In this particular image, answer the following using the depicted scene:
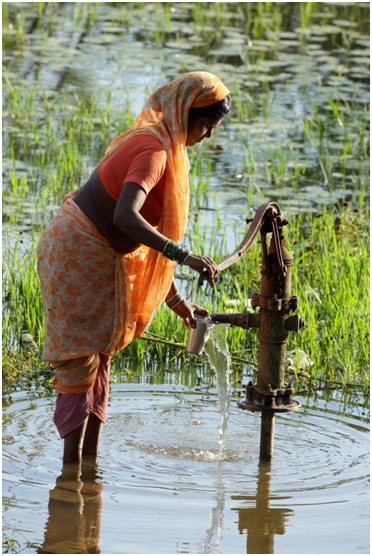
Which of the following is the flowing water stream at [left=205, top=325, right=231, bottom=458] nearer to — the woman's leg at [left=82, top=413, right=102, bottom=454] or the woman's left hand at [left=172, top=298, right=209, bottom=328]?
the woman's left hand at [left=172, top=298, right=209, bottom=328]

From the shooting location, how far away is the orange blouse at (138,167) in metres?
2.51

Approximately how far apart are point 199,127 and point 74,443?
1188 mm

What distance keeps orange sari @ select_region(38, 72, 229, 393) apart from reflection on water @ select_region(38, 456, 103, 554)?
1.04 ft

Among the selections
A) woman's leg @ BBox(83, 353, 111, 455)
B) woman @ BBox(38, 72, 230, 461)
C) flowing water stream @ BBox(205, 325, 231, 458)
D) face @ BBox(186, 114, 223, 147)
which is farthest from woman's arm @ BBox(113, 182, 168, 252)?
flowing water stream @ BBox(205, 325, 231, 458)

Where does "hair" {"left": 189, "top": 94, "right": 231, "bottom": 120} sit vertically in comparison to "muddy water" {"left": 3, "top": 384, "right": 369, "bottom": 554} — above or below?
above

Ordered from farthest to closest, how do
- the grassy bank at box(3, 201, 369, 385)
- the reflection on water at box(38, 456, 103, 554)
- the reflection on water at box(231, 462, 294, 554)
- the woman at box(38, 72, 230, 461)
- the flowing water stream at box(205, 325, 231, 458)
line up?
the grassy bank at box(3, 201, 369, 385) < the flowing water stream at box(205, 325, 231, 458) < the woman at box(38, 72, 230, 461) < the reflection on water at box(231, 462, 294, 554) < the reflection on water at box(38, 456, 103, 554)

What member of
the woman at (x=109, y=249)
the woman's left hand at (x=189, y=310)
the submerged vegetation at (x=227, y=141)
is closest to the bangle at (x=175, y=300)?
the woman's left hand at (x=189, y=310)

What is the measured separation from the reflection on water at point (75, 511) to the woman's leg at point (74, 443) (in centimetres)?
3

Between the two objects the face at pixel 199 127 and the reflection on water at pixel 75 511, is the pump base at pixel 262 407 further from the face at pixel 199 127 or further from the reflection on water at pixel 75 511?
the face at pixel 199 127

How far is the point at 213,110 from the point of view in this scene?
271cm

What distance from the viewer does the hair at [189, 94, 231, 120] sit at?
8.86 feet

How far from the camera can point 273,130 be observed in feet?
23.9

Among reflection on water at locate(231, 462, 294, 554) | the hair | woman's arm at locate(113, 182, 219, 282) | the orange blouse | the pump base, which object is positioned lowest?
reflection on water at locate(231, 462, 294, 554)

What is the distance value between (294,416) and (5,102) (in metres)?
4.88
